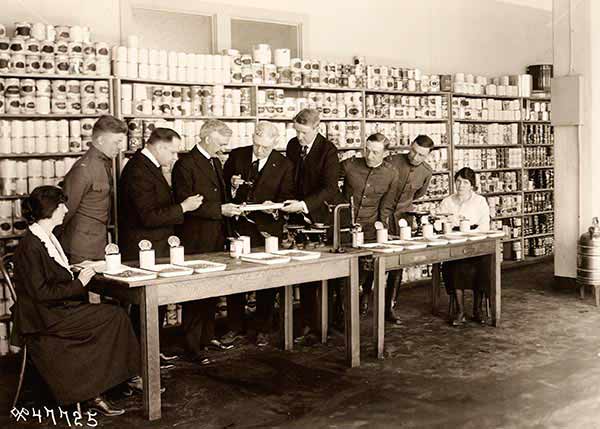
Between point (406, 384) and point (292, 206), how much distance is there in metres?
1.68

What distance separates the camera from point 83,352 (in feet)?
14.2

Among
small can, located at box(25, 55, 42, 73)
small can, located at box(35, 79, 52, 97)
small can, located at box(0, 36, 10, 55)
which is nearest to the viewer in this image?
small can, located at box(0, 36, 10, 55)

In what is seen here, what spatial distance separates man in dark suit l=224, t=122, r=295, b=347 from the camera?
605 cm

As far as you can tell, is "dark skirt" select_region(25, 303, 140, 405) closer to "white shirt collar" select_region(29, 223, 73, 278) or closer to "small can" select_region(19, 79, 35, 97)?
"white shirt collar" select_region(29, 223, 73, 278)

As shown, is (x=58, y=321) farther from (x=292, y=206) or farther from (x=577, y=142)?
(x=577, y=142)

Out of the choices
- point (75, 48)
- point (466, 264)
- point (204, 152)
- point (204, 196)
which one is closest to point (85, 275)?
point (204, 196)

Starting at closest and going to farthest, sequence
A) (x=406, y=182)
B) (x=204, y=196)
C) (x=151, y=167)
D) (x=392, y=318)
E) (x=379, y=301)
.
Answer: (x=151, y=167), (x=379, y=301), (x=204, y=196), (x=392, y=318), (x=406, y=182)

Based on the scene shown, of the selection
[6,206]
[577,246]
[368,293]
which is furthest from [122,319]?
[577,246]

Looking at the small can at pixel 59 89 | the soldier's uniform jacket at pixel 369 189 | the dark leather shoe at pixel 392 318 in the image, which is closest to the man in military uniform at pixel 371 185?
the soldier's uniform jacket at pixel 369 189

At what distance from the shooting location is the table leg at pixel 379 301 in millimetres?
5504

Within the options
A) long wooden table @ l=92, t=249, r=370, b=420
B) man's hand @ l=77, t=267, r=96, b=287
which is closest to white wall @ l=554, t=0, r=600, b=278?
long wooden table @ l=92, t=249, r=370, b=420

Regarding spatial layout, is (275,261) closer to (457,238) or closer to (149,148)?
(149,148)

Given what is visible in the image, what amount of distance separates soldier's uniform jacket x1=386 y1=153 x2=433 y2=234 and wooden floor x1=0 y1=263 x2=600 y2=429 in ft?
3.51

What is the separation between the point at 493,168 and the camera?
1008 centimetres
